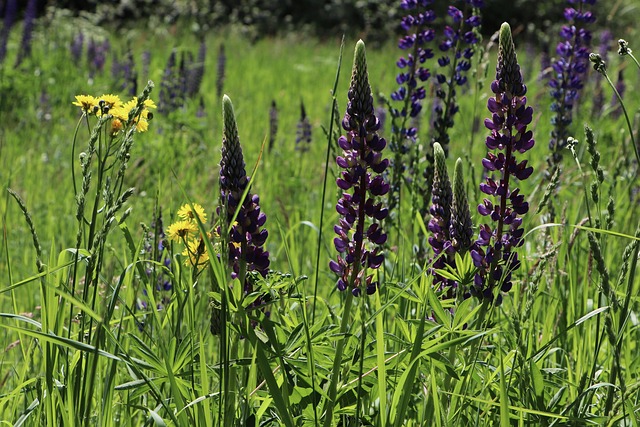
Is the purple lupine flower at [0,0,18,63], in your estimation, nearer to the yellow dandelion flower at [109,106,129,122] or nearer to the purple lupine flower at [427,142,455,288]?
the yellow dandelion flower at [109,106,129,122]

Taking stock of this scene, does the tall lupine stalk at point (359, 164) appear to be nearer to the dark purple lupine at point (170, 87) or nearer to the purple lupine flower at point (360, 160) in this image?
the purple lupine flower at point (360, 160)

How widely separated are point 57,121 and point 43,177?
189cm

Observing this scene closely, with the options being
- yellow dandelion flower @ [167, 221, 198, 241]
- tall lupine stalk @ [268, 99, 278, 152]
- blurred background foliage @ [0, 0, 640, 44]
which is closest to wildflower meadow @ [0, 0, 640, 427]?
yellow dandelion flower @ [167, 221, 198, 241]

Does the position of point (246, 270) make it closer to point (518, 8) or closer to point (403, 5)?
point (403, 5)

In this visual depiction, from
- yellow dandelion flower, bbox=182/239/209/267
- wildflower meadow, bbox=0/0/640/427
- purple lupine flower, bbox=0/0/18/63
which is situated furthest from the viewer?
purple lupine flower, bbox=0/0/18/63

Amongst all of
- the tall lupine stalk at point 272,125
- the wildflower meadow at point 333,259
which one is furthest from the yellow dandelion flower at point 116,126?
the tall lupine stalk at point 272,125

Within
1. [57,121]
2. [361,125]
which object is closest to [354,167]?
[361,125]

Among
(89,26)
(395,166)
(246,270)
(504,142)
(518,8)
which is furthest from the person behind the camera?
(518,8)

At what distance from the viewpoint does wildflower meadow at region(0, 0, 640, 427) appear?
181cm

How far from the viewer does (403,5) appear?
12.6 ft

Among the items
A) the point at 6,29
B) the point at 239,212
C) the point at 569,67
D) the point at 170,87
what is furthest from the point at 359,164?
the point at 6,29

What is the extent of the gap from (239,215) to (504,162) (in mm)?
737

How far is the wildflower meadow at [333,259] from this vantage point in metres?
1.81

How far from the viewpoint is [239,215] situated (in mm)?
1929
